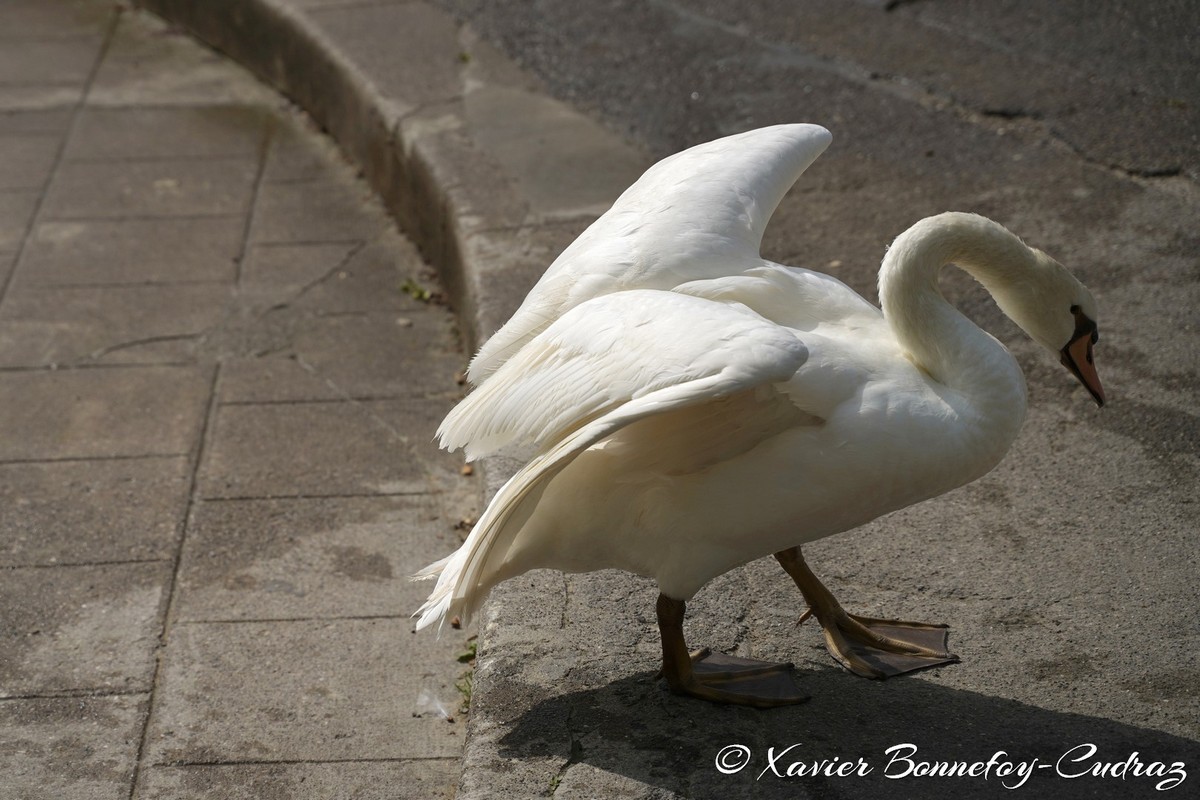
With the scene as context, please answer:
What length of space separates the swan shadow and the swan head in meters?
0.85

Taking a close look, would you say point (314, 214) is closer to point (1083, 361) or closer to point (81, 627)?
point (81, 627)

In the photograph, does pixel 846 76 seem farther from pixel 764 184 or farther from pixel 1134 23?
pixel 764 184

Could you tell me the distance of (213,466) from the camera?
4457 mm

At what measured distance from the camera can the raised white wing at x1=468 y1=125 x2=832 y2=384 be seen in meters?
3.02

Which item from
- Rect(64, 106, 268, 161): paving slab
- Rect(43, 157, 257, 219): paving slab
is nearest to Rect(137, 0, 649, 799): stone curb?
Rect(64, 106, 268, 161): paving slab

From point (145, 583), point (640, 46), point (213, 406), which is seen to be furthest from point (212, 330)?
point (640, 46)

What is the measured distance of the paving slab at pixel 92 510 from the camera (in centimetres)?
406

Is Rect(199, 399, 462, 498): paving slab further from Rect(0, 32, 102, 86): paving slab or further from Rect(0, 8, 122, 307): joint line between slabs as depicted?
Rect(0, 32, 102, 86): paving slab

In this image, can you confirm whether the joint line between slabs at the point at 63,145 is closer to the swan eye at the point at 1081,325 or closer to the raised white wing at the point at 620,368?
the raised white wing at the point at 620,368

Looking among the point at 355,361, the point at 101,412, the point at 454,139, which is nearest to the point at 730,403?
the point at 355,361

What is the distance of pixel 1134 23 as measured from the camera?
21.6 feet

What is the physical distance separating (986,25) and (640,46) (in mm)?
1735

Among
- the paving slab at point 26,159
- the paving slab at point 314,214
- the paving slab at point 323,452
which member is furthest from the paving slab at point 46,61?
the paving slab at point 323,452

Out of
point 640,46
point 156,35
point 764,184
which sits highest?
point 764,184
